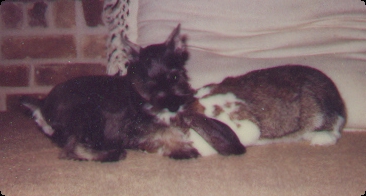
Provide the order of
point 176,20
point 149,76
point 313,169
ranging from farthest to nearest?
point 176,20 → point 149,76 → point 313,169

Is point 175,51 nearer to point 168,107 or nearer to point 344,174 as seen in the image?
point 168,107

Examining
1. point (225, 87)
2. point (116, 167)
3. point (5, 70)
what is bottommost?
point (5, 70)

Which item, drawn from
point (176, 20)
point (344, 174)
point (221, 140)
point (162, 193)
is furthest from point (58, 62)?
point (344, 174)

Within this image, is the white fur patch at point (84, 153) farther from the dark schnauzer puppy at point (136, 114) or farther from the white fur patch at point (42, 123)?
the white fur patch at point (42, 123)

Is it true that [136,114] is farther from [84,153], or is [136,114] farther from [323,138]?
[323,138]

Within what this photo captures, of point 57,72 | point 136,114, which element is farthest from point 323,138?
point 57,72

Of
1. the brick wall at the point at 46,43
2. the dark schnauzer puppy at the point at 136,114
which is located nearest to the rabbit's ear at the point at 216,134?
the dark schnauzer puppy at the point at 136,114
